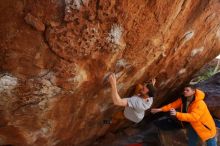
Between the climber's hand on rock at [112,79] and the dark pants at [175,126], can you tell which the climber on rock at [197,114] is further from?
the climber's hand on rock at [112,79]

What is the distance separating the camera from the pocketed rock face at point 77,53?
167 inches

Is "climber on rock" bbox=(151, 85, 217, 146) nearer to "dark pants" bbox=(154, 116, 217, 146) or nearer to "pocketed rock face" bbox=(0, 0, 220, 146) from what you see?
"dark pants" bbox=(154, 116, 217, 146)

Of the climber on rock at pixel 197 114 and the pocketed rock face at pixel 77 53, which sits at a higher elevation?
the pocketed rock face at pixel 77 53

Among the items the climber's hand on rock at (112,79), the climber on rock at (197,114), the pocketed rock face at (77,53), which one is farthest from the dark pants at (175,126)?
the climber's hand on rock at (112,79)

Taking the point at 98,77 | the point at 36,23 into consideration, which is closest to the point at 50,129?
the point at 98,77

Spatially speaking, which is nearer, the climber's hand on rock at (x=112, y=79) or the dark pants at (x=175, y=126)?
the climber's hand on rock at (x=112, y=79)

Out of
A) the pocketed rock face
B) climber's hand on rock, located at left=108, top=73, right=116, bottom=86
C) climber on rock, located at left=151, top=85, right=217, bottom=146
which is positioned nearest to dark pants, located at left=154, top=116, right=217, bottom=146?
climber on rock, located at left=151, top=85, right=217, bottom=146

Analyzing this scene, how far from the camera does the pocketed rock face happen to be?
4.24 m

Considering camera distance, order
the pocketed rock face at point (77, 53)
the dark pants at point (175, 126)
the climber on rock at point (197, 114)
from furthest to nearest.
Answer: the dark pants at point (175, 126), the climber on rock at point (197, 114), the pocketed rock face at point (77, 53)

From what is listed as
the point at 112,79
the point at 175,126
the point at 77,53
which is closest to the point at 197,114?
the point at 175,126

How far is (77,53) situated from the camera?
4.71 m

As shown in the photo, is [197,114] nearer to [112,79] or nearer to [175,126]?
[175,126]

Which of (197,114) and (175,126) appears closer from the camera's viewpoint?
(197,114)

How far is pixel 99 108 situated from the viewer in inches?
249
